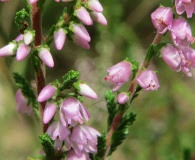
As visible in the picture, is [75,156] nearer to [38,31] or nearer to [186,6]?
[38,31]

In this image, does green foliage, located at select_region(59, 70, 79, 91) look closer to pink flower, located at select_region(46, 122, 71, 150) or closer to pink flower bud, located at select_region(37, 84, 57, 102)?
pink flower bud, located at select_region(37, 84, 57, 102)

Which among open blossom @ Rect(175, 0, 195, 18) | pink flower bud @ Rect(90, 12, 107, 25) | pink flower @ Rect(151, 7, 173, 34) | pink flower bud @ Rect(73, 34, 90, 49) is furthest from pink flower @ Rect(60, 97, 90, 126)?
open blossom @ Rect(175, 0, 195, 18)

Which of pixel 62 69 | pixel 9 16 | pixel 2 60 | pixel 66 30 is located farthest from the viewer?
pixel 62 69

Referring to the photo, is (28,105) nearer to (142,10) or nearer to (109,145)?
(109,145)

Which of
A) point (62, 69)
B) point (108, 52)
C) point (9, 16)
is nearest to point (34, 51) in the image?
point (108, 52)

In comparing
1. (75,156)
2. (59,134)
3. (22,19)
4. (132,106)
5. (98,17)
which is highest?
(22,19)

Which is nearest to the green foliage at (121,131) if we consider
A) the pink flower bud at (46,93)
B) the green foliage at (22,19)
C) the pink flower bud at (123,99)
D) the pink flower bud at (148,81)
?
the pink flower bud at (123,99)

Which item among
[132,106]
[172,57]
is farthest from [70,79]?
[132,106]
